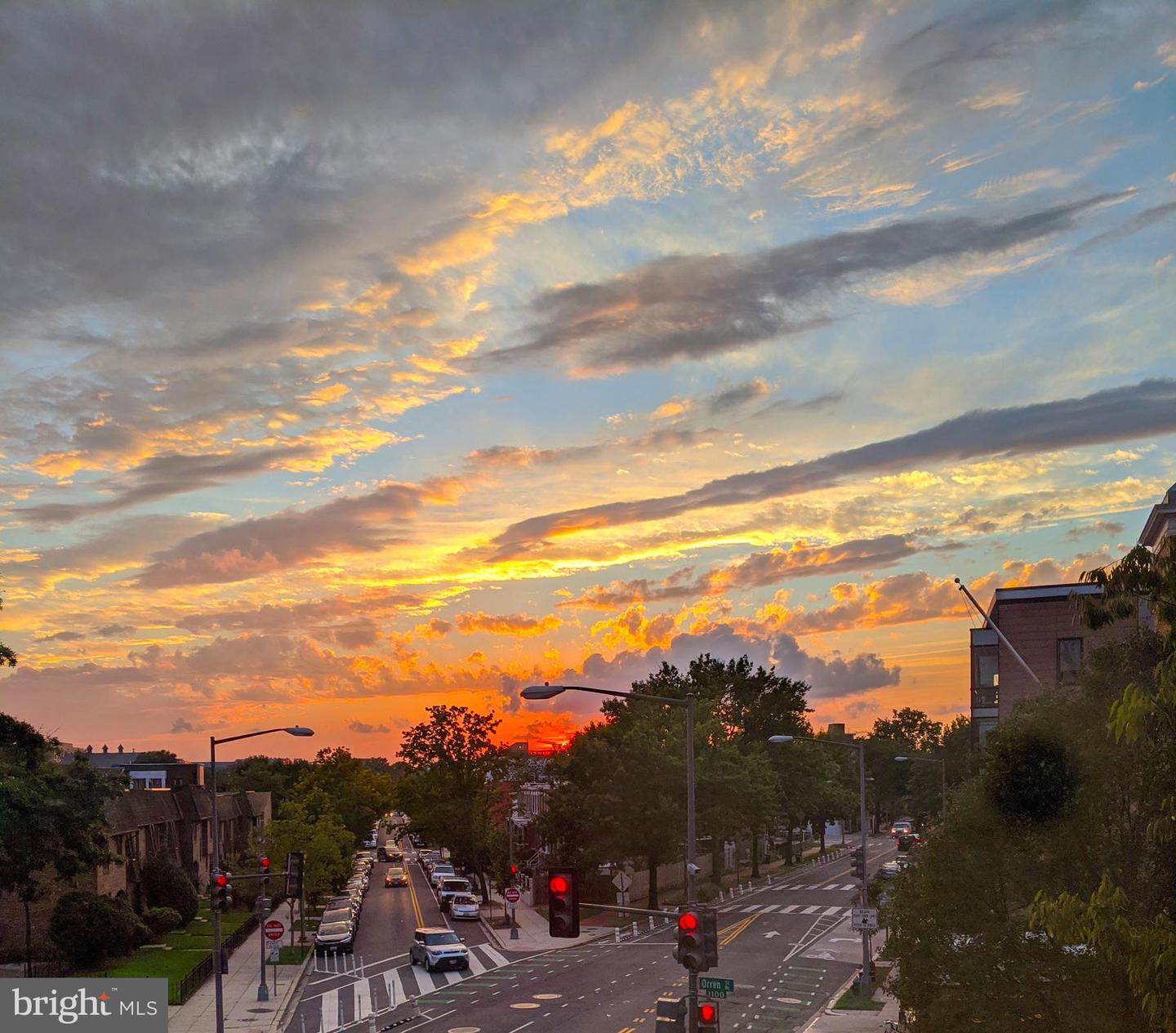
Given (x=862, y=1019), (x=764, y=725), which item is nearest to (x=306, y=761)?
(x=764, y=725)

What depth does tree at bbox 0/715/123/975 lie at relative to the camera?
4566cm

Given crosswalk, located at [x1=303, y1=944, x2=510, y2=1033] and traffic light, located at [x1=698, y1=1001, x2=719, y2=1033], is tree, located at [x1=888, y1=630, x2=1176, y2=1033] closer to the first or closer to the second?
traffic light, located at [x1=698, y1=1001, x2=719, y2=1033]

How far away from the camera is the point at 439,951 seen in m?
54.2

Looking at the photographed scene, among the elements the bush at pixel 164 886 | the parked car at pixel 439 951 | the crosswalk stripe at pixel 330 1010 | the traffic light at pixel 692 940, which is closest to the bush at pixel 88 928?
the crosswalk stripe at pixel 330 1010

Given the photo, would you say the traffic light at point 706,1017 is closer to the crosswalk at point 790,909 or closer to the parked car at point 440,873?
the crosswalk at point 790,909

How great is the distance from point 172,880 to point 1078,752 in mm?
59854

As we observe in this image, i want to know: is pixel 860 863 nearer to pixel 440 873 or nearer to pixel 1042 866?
pixel 1042 866

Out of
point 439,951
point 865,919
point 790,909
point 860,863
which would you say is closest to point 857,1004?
point 865,919

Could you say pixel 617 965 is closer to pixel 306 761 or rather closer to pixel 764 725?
pixel 764 725

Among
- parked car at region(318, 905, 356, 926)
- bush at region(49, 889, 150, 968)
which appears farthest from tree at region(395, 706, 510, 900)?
bush at region(49, 889, 150, 968)

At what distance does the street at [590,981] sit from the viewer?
1651 inches

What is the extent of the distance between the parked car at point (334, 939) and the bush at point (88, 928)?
9.70 m

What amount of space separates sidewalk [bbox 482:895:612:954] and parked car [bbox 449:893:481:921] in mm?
796

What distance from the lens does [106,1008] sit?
42.4m
